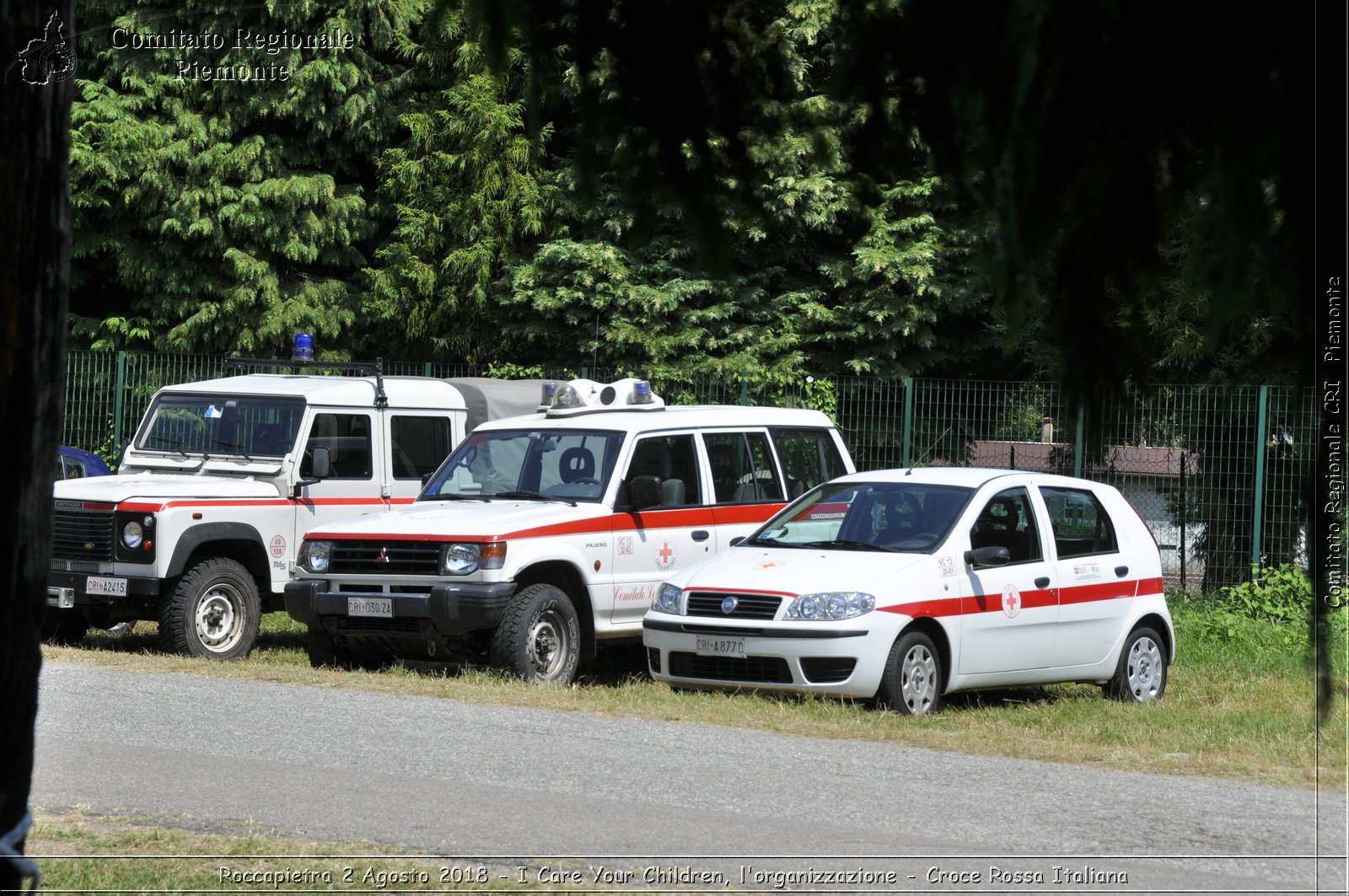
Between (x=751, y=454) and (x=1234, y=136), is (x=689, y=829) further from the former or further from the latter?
(x=751, y=454)

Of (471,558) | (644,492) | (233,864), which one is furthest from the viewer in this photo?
(644,492)

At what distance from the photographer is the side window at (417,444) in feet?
48.3

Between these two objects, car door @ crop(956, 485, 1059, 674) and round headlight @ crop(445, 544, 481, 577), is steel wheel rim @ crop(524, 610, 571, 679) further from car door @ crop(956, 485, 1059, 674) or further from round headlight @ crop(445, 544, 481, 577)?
car door @ crop(956, 485, 1059, 674)

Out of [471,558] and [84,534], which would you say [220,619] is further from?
[471,558]

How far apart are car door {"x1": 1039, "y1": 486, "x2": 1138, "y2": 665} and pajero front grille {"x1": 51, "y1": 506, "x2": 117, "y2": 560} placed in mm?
7443

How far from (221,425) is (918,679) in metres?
6.95

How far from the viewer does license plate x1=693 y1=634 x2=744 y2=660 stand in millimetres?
10828

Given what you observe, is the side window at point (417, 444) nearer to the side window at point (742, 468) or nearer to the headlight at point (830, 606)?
the side window at point (742, 468)

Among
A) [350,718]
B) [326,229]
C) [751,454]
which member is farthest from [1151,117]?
[326,229]

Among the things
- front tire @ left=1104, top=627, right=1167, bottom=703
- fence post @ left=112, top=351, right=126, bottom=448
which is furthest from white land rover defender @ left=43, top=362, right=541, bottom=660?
fence post @ left=112, top=351, right=126, bottom=448

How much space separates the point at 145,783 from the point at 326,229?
78.2 feet

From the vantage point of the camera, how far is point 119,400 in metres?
22.4

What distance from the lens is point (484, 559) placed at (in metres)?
11.8

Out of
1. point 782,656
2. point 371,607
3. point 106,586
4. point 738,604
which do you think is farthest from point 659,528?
point 106,586
